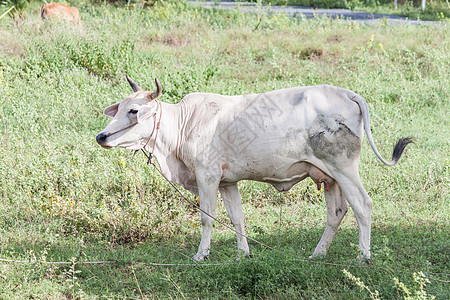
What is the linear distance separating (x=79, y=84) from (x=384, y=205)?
498 centimetres

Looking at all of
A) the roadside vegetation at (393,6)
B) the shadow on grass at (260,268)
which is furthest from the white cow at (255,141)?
the roadside vegetation at (393,6)

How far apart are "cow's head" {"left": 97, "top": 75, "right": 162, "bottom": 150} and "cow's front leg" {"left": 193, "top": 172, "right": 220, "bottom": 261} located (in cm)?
60

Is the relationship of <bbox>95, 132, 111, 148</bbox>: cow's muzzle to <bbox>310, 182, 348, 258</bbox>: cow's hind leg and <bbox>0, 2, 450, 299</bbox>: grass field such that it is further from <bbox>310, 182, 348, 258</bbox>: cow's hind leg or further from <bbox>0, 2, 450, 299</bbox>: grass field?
<bbox>310, 182, 348, 258</bbox>: cow's hind leg

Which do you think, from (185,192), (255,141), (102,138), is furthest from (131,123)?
(185,192)

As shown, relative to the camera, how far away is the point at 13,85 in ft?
27.2

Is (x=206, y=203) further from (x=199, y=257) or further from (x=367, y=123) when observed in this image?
(x=367, y=123)

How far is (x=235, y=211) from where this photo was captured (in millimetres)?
4777

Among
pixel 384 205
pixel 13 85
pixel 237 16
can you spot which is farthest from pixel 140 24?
pixel 384 205

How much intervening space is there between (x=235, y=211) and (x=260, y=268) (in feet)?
2.51

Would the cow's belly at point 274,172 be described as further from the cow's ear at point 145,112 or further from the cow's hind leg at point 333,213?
the cow's ear at point 145,112

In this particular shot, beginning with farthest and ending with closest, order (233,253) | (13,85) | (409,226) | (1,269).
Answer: (13,85)
(409,226)
(233,253)
(1,269)

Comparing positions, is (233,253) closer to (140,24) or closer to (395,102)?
(395,102)

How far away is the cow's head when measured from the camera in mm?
4410

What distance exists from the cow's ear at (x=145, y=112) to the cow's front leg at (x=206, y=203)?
0.63 metres
